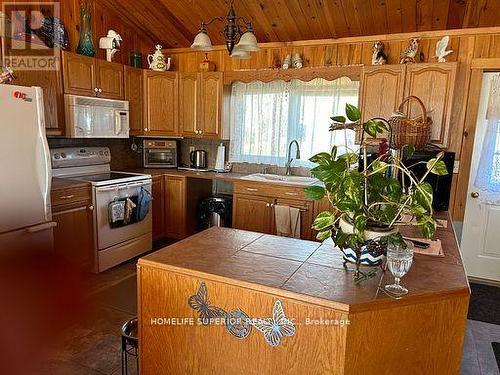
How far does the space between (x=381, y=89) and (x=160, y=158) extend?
2.73 meters

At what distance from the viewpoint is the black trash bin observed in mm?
4320

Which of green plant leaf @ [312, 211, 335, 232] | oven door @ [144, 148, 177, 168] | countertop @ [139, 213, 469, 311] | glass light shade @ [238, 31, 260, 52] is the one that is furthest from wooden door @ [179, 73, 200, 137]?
green plant leaf @ [312, 211, 335, 232]

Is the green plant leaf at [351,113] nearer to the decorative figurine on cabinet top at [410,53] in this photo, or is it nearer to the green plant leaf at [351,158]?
the green plant leaf at [351,158]

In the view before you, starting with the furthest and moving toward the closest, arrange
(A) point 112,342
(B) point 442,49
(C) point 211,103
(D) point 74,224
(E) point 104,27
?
(C) point 211,103
(E) point 104,27
(B) point 442,49
(D) point 74,224
(A) point 112,342

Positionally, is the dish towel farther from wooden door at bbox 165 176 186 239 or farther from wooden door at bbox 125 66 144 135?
wooden door at bbox 125 66 144 135

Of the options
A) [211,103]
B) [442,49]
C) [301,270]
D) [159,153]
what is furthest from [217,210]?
[301,270]

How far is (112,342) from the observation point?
7.95 feet

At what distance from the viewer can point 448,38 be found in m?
3.32

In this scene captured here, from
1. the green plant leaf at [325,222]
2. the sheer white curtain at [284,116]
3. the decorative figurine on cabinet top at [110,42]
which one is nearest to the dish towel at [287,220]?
the sheer white curtain at [284,116]

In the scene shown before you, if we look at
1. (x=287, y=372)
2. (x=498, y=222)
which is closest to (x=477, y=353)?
(x=498, y=222)

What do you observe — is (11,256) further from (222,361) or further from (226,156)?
(226,156)

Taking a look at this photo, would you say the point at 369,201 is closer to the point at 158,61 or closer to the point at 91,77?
the point at 91,77

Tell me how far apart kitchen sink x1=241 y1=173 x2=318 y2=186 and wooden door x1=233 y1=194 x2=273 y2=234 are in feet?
0.72

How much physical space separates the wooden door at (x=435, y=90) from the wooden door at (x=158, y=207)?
2.77 metres
